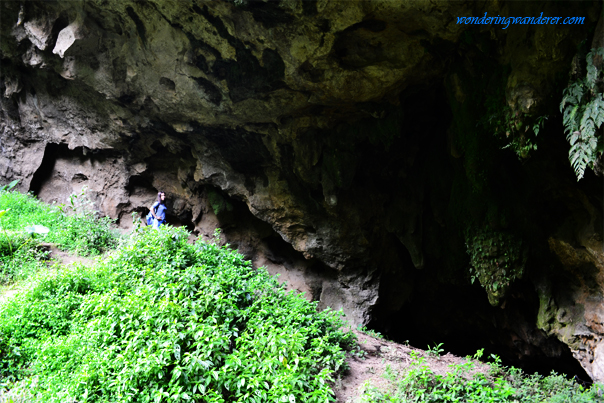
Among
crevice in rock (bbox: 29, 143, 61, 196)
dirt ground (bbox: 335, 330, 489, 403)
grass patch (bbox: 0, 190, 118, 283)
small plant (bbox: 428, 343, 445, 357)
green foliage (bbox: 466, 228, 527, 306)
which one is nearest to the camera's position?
dirt ground (bbox: 335, 330, 489, 403)

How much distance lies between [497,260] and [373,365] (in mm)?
3644

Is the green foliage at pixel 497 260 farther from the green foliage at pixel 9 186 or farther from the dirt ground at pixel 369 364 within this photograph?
the green foliage at pixel 9 186

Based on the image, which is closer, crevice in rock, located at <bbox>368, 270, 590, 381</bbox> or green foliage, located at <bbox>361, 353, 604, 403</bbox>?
green foliage, located at <bbox>361, 353, 604, 403</bbox>

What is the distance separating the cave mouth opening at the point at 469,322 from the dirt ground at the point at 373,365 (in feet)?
9.55

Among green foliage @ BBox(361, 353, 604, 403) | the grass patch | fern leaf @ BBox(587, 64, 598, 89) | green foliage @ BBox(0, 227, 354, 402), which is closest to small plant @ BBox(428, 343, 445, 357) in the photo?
green foliage @ BBox(361, 353, 604, 403)

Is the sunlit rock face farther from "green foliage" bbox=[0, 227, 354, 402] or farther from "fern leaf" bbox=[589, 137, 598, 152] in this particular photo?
"green foliage" bbox=[0, 227, 354, 402]

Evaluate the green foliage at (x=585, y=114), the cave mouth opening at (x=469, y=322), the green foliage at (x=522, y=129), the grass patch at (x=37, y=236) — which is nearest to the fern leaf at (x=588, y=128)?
the green foliage at (x=585, y=114)

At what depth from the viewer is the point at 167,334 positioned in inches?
174

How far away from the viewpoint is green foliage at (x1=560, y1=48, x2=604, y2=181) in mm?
4402

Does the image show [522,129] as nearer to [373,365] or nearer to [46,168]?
[373,365]

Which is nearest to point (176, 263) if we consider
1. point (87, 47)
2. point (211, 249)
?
point (211, 249)

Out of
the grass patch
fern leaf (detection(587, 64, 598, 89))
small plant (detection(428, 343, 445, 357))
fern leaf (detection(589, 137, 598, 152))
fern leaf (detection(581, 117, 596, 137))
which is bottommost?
the grass patch

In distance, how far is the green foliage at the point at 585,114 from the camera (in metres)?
4.40

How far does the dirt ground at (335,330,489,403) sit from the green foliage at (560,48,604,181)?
311 centimetres
